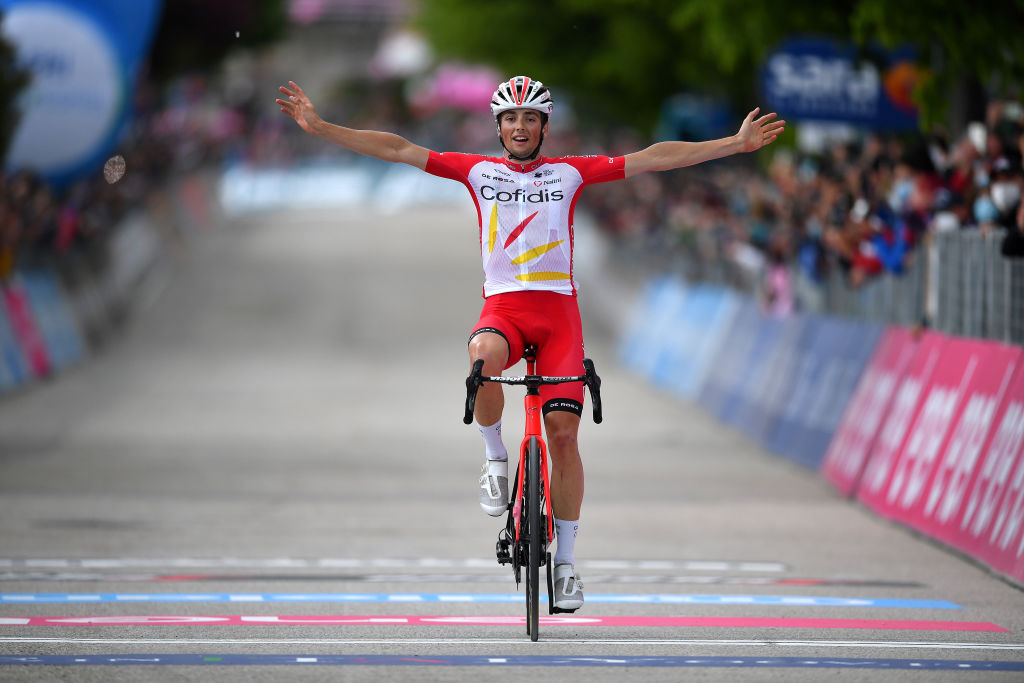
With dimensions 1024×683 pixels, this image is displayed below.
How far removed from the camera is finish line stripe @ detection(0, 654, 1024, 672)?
7617 mm

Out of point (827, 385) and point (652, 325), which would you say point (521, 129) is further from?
point (652, 325)

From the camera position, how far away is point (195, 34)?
43.7m

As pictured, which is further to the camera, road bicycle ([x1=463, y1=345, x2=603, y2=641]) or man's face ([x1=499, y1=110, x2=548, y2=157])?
man's face ([x1=499, y1=110, x2=548, y2=157])

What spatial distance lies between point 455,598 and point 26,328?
17955mm

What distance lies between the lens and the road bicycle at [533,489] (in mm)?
8312

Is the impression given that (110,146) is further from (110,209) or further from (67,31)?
(110,209)

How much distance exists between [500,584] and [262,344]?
2383 cm

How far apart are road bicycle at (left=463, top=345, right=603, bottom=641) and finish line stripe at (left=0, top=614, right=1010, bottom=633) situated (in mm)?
458

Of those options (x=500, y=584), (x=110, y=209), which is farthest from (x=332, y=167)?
(x=500, y=584)

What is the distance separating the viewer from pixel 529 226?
888cm

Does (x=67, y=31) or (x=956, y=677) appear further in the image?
(x=67, y=31)

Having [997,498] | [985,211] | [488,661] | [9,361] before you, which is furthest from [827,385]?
[9,361]

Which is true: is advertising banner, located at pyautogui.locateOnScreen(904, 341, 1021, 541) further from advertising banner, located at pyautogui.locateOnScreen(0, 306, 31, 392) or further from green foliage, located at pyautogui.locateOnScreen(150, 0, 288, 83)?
green foliage, located at pyautogui.locateOnScreen(150, 0, 288, 83)

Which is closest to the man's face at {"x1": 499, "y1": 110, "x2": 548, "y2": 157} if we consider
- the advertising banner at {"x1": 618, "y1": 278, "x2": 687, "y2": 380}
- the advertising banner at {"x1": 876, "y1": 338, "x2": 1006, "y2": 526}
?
the advertising banner at {"x1": 876, "y1": 338, "x2": 1006, "y2": 526}
